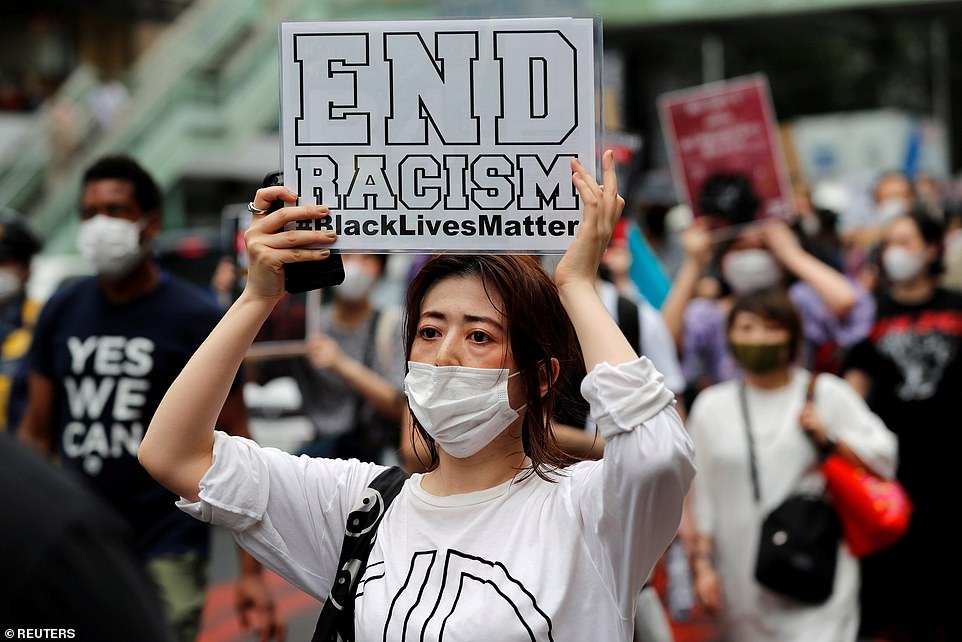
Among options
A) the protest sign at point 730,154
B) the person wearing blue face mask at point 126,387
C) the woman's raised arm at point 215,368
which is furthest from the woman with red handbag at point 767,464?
the woman's raised arm at point 215,368

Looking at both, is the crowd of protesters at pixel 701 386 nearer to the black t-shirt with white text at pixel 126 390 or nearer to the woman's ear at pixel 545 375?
the black t-shirt with white text at pixel 126 390

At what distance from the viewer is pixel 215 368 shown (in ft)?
9.64

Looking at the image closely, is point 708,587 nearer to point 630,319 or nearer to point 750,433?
point 750,433

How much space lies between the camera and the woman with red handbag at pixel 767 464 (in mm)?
5414

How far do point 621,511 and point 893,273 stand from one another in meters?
4.88

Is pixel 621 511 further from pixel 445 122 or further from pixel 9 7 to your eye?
pixel 9 7

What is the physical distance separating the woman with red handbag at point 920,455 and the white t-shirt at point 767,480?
1.08m

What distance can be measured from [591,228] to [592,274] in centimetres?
9

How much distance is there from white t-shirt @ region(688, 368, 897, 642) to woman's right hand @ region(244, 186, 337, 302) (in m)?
3.07

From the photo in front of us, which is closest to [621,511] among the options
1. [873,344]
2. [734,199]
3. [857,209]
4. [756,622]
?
[756,622]

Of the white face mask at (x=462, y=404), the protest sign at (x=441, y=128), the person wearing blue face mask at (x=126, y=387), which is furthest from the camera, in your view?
the person wearing blue face mask at (x=126, y=387)

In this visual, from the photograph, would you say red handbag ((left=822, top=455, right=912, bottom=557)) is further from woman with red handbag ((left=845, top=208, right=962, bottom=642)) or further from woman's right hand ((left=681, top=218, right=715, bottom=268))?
woman's right hand ((left=681, top=218, right=715, bottom=268))

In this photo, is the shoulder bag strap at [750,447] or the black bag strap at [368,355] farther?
the black bag strap at [368,355]

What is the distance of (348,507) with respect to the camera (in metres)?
3.07
